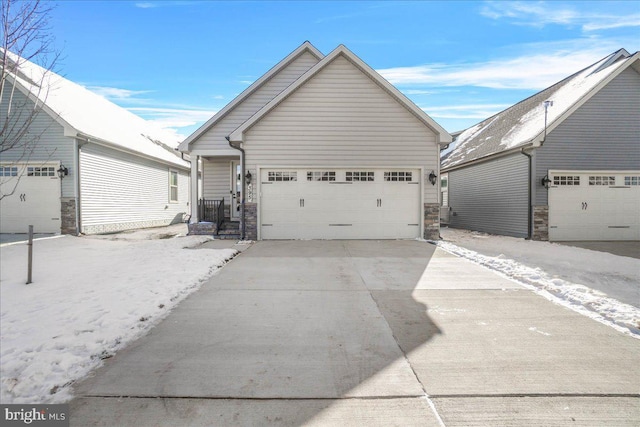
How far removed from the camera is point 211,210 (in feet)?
41.3

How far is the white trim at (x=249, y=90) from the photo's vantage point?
1207 centimetres

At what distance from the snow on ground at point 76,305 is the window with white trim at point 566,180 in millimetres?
11124

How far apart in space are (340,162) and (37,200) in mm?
10608

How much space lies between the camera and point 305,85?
10695 mm

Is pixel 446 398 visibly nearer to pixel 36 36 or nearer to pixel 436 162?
pixel 36 36

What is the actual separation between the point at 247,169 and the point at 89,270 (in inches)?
209

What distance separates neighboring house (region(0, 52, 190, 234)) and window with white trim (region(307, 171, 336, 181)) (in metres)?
7.94

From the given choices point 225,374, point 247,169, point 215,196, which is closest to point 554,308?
point 225,374

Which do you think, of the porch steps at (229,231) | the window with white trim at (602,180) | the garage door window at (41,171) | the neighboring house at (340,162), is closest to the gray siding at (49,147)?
the garage door window at (41,171)

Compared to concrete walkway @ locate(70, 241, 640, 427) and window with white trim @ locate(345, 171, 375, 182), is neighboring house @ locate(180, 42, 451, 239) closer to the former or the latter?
window with white trim @ locate(345, 171, 375, 182)

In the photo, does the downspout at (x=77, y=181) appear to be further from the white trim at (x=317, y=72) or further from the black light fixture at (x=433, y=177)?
the black light fixture at (x=433, y=177)

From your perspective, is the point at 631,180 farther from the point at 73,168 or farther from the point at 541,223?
the point at 73,168

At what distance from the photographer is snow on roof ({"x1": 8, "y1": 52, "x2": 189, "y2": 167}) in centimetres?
1149

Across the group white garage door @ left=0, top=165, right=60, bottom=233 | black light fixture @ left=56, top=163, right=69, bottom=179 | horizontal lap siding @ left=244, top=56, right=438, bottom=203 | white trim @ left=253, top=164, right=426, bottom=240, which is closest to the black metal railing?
white trim @ left=253, top=164, right=426, bottom=240
